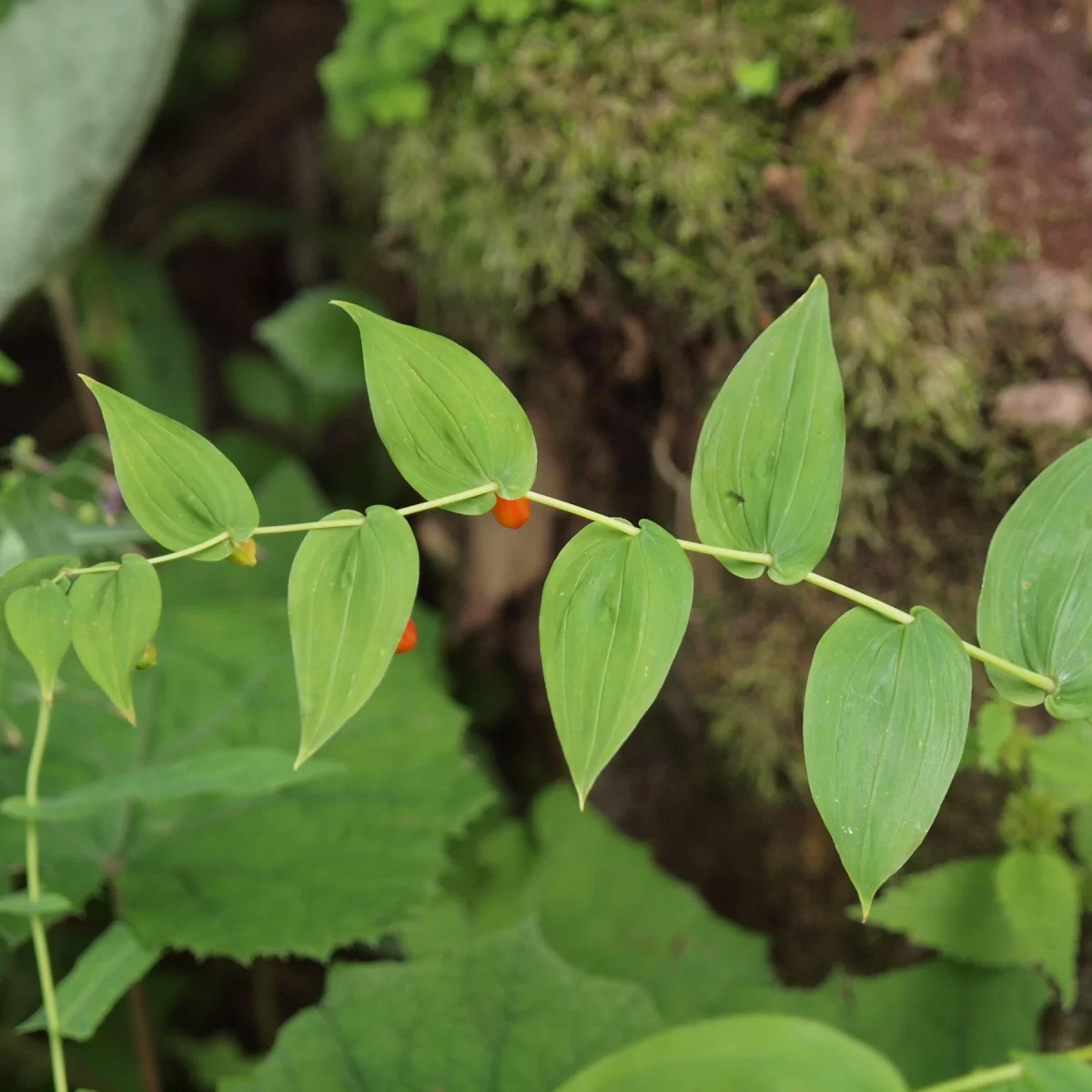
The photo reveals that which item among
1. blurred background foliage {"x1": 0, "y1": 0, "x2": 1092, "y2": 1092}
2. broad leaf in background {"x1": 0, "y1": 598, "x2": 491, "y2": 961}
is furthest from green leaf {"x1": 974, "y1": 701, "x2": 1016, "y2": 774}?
broad leaf in background {"x1": 0, "y1": 598, "x2": 491, "y2": 961}

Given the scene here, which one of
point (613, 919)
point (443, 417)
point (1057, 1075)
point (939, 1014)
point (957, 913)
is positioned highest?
point (443, 417)

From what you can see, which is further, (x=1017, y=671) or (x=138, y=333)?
(x=138, y=333)

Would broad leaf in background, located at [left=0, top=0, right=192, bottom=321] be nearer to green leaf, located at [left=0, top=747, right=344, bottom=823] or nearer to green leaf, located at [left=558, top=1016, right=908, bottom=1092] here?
green leaf, located at [left=0, top=747, right=344, bottom=823]

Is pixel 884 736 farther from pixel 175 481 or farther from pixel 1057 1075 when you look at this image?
pixel 175 481

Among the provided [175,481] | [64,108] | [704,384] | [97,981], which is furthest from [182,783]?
[64,108]

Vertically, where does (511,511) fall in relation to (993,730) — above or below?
above

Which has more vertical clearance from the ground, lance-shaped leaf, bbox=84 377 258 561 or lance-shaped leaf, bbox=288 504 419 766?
lance-shaped leaf, bbox=84 377 258 561

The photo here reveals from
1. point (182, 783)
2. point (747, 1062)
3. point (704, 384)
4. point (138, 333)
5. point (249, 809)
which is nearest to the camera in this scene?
point (747, 1062)
